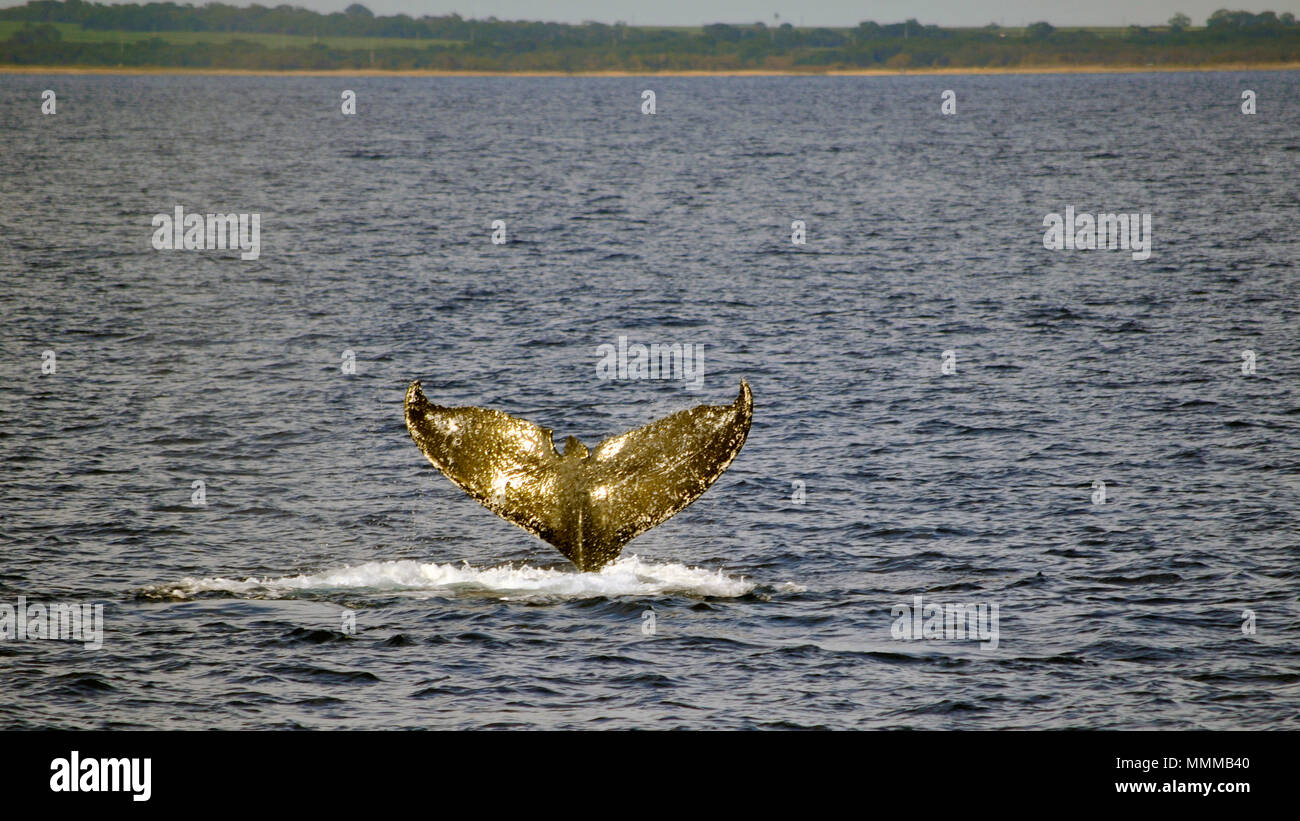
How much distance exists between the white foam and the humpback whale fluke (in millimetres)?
4396

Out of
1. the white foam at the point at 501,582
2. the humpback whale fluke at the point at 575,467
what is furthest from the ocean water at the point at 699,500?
the humpback whale fluke at the point at 575,467

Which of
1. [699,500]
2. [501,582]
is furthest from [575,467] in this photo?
[699,500]

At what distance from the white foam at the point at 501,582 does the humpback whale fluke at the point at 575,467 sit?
440cm

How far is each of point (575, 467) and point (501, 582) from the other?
5.33 meters

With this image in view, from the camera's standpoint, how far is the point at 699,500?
85.3 ft

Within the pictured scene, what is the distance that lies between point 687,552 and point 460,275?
34246mm

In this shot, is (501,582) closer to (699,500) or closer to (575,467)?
(575,467)

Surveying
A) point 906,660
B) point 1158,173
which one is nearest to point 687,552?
point 906,660

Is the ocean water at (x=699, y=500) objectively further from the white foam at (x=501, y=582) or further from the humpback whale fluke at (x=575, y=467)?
the humpback whale fluke at (x=575, y=467)

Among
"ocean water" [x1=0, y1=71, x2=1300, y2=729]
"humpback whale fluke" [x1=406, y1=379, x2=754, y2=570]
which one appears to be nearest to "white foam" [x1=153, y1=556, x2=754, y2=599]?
"ocean water" [x1=0, y1=71, x2=1300, y2=729]

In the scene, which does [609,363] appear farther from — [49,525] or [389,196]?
[389,196]

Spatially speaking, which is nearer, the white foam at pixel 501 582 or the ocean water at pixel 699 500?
the ocean water at pixel 699 500

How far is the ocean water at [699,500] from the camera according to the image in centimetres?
1700

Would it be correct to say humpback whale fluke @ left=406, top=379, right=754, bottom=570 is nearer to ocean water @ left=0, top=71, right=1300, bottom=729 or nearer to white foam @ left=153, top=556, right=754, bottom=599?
ocean water @ left=0, top=71, right=1300, bottom=729
